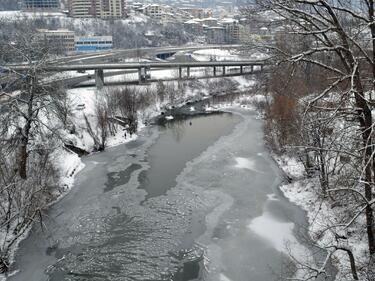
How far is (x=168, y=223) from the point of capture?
18312 millimetres

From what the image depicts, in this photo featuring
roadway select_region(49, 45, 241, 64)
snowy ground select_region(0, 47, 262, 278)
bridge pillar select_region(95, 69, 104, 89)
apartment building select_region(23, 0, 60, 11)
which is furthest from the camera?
apartment building select_region(23, 0, 60, 11)

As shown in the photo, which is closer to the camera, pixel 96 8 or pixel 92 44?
pixel 92 44

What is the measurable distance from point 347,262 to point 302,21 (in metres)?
10.4

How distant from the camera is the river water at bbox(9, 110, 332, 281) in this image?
15031 mm

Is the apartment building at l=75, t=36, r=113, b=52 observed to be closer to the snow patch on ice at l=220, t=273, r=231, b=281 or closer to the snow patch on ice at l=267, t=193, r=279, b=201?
the snow patch on ice at l=267, t=193, r=279, b=201

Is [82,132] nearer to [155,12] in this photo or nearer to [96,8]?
[96,8]

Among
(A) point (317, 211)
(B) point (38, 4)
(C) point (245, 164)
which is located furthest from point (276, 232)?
(B) point (38, 4)

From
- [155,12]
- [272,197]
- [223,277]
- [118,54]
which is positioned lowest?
[223,277]

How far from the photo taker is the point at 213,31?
124 m

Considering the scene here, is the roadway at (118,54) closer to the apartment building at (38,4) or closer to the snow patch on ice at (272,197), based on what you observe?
the snow patch on ice at (272,197)

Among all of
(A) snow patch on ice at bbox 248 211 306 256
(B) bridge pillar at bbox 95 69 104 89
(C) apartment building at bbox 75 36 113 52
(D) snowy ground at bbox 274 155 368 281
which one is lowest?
(A) snow patch on ice at bbox 248 211 306 256

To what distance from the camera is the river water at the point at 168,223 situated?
15.0 metres

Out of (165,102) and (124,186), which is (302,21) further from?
(165,102)

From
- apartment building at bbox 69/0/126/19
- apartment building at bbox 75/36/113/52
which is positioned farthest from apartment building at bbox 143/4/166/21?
apartment building at bbox 75/36/113/52
